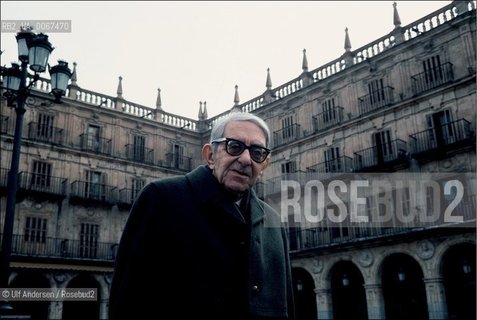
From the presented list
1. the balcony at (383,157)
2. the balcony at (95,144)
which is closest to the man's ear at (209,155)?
the balcony at (383,157)

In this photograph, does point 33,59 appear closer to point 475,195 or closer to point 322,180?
point 475,195

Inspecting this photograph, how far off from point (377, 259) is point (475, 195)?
5.62 meters

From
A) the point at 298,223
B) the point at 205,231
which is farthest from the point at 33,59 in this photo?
the point at 298,223

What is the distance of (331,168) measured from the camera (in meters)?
25.5

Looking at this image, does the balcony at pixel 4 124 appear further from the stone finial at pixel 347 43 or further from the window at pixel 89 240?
the stone finial at pixel 347 43

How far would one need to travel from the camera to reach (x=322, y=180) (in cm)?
2572

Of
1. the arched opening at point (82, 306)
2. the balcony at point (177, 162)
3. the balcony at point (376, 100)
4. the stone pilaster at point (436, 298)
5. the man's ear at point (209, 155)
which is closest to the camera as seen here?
the man's ear at point (209, 155)

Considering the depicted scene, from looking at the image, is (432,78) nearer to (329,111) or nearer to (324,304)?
(329,111)

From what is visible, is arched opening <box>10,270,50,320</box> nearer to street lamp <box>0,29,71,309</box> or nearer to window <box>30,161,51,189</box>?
window <box>30,161,51,189</box>

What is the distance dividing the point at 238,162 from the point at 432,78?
2242 cm

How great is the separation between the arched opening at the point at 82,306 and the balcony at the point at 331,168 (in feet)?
46.4

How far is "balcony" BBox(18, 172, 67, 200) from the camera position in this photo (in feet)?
80.1

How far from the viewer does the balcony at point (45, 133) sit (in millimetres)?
25658

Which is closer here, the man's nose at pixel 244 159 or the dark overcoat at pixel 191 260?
the dark overcoat at pixel 191 260
